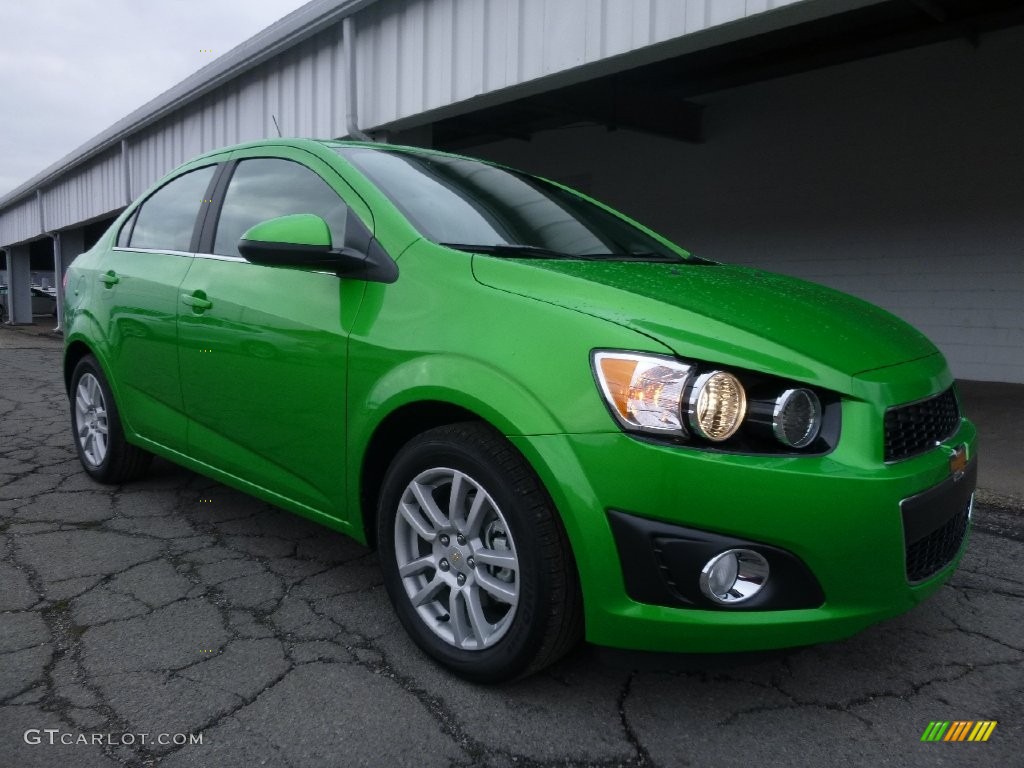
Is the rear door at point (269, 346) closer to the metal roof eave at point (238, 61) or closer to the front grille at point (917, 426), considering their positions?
the front grille at point (917, 426)

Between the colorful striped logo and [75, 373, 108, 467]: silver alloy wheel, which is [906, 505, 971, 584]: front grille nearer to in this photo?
the colorful striped logo

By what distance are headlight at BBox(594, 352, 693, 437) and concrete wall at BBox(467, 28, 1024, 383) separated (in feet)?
22.9

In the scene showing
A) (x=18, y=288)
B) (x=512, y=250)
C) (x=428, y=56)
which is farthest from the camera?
(x=18, y=288)

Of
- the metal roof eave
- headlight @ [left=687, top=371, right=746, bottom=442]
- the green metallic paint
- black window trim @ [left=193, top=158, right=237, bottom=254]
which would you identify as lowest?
headlight @ [left=687, top=371, right=746, bottom=442]

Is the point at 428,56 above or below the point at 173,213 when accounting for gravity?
above

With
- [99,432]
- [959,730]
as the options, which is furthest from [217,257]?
[959,730]

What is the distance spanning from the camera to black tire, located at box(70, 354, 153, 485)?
3707 mm

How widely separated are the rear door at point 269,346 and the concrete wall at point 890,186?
696 cm

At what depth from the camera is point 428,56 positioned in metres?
6.31

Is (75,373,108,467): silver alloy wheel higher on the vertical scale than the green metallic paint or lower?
lower

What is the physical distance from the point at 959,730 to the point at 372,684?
57.8 inches

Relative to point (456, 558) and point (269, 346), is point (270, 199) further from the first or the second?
point (456, 558)

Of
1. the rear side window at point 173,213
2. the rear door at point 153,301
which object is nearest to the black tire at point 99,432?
the rear door at point 153,301

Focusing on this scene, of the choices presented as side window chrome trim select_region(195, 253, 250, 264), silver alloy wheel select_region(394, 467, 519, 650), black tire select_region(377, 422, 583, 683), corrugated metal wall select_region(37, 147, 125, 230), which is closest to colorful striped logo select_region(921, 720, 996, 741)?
black tire select_region(377, 422, 583, 683)
